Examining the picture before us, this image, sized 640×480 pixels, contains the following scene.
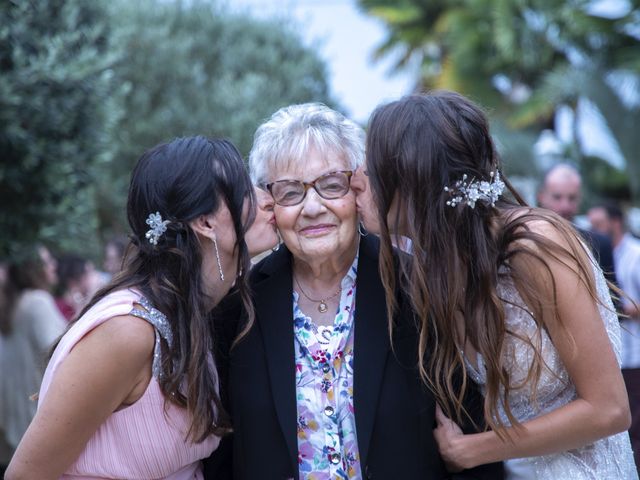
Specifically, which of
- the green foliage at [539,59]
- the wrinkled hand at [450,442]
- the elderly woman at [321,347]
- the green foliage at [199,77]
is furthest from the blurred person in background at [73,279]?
the green foliage at [539,59]

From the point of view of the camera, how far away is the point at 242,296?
3486mm

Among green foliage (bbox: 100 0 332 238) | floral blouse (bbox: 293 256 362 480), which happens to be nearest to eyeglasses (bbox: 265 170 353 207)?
floral blouse (bbox: 293 256 362 480)

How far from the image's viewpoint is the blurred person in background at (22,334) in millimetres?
6910

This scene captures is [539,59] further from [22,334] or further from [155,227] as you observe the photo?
[155,227]

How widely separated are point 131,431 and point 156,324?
0.37 meters

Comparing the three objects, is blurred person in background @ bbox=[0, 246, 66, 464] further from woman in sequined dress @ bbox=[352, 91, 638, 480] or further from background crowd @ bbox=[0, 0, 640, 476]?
woman in sequined dress @ bbox=[352, 91, 638, 480]

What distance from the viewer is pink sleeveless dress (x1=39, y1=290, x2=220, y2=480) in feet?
10.3

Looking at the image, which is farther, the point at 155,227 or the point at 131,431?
the point at 155,227

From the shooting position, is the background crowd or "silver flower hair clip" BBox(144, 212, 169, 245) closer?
"silver flower hair clip" BBox(144, 212, 169, 245)

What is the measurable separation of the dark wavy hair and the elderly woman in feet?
0.48

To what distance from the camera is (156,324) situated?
313cm

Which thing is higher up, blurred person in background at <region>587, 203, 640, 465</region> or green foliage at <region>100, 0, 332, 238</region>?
green foliage at <region>100, 0, 332, 238</region>

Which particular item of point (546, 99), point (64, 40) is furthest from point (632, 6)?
point (64, 40)

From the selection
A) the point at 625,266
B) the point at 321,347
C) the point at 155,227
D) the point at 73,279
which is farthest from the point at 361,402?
the point at 73,279
